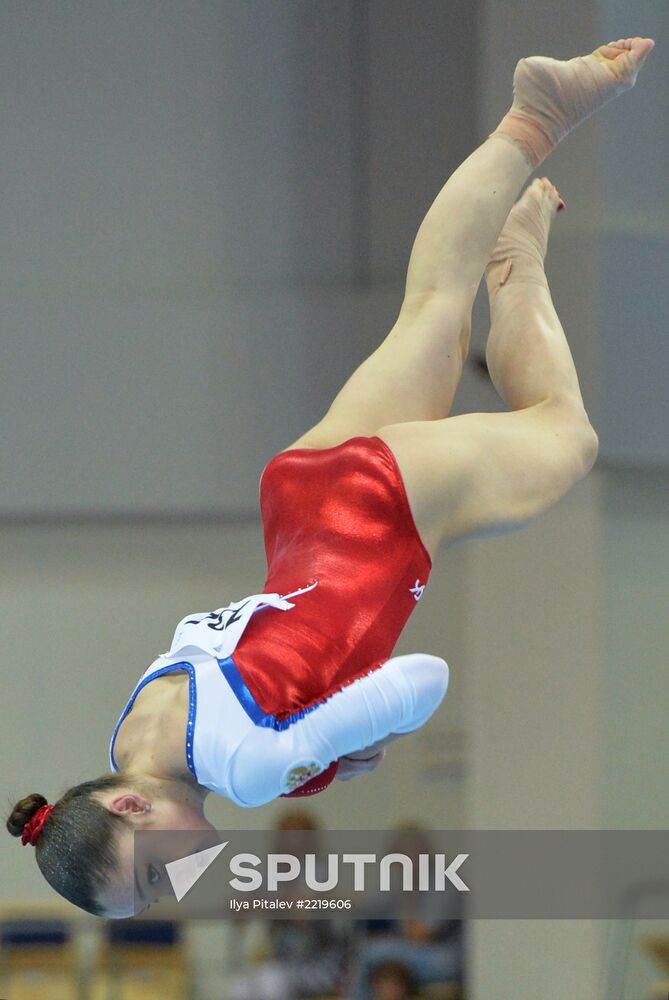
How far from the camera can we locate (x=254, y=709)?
90.0 inches

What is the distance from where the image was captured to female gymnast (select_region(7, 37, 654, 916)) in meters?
2.28

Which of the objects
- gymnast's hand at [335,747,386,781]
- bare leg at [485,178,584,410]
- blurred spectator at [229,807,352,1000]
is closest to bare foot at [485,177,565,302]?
bare leg at [485,178,584,410]

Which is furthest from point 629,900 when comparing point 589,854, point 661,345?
point 661,345

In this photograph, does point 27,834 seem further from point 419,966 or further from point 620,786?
point 620,786

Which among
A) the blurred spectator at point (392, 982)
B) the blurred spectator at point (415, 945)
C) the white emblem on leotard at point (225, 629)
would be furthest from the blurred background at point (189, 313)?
the white emblem on leotard at point (225, 629)

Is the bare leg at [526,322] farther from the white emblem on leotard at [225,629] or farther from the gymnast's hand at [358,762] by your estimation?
the gymnast's hand at [358,762]

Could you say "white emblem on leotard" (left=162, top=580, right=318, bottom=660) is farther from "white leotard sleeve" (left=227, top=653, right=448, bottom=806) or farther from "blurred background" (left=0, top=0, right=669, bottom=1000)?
"blurred background" (left=0, top=0, right=669, bottom=1000)

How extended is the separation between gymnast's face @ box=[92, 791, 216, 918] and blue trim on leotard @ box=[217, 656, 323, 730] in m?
0.24

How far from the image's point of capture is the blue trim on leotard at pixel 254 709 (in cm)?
228

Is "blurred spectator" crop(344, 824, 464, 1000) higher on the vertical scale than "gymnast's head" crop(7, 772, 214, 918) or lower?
lower

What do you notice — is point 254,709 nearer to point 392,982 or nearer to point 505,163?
point 505,163

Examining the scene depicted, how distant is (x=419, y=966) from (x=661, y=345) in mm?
2158

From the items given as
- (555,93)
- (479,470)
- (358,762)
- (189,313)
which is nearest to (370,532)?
(479,470)

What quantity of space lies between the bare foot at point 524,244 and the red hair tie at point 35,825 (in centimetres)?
142
